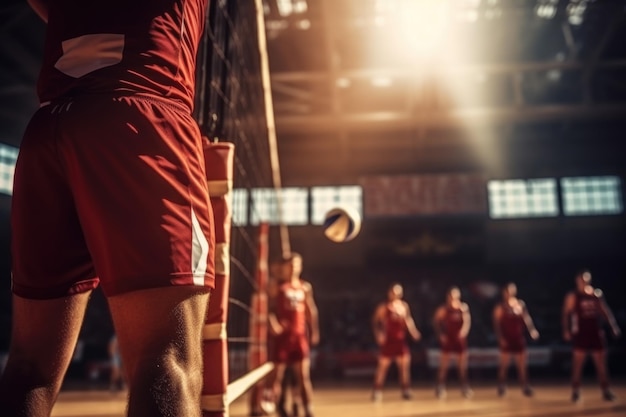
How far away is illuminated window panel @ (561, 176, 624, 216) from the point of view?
14.5 meters

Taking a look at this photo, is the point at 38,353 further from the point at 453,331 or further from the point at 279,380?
the point at 453,331

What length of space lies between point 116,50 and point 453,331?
882 cm

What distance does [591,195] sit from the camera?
1472 centimetres

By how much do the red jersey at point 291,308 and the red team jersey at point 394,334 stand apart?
9.49 ft

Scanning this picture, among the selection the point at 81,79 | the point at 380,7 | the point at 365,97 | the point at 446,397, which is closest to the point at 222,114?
the point at 81,79

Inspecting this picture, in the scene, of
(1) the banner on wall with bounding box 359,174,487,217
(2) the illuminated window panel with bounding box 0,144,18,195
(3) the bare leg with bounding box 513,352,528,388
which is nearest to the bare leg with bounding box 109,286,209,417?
(3) the bare leg with bounding box 513,352,528,388

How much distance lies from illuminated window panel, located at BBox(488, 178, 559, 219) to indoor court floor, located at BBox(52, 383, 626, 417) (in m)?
6.20

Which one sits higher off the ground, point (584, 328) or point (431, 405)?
point (584, 328)

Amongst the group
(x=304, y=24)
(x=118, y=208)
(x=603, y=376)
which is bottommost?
(x=603, y=376)


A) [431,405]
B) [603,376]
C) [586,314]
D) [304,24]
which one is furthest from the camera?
[304,24]

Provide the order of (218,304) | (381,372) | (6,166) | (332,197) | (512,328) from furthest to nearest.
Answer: (332,197), (6,166), (512,328), (381,372), (218,304)

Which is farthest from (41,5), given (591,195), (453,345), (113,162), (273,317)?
(591,195)

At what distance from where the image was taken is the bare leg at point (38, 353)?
1.05 metres

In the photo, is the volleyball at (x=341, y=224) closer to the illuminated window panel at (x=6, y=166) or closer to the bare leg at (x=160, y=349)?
the bare leg at (x=160, y=349)
